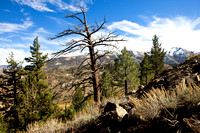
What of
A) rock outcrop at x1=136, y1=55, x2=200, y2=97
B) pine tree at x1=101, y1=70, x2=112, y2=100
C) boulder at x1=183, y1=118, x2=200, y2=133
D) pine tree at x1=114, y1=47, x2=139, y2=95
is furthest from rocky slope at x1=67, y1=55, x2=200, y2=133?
pine tree at x1=114, y1=47, x2=139, y2=95

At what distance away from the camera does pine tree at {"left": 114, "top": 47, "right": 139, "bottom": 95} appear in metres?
20.2

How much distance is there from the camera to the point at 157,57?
26.4m

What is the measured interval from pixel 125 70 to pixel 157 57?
34.2 feet

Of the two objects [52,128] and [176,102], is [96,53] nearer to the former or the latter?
[52,128]

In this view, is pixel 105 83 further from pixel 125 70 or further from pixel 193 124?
pixel 125 70

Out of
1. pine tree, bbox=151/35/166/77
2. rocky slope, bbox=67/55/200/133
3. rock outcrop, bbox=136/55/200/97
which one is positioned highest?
pine tree, bbox=151/35/166/77

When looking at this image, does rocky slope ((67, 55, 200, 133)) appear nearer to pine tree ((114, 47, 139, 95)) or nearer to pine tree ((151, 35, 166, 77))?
pine tree ((114, 47, 139, 95))

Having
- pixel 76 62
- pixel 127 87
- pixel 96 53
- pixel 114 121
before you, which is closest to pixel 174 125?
pixel 114 121

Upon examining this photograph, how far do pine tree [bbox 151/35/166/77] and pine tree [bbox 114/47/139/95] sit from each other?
829 cm

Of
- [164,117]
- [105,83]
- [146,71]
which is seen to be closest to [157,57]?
[146,71]

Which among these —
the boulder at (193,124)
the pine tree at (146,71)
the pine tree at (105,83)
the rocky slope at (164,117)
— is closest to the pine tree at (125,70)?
the pine tree at (105,83)

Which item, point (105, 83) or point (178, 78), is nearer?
point (178, 78)

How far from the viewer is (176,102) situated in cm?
271

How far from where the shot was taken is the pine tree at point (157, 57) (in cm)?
2619
